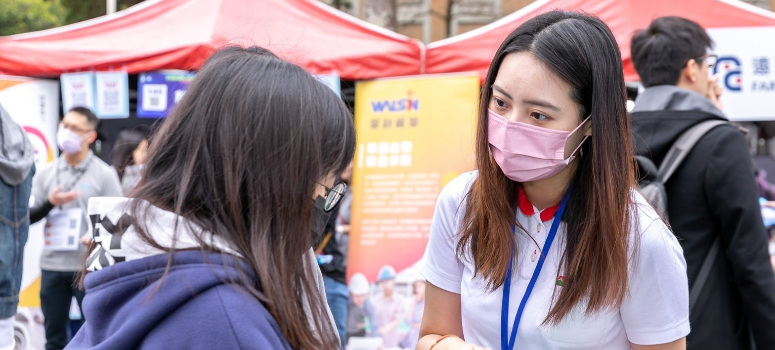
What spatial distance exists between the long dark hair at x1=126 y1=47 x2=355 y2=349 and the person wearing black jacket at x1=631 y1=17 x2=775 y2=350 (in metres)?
1.62

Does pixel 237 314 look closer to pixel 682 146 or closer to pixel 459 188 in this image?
pixel 459 188

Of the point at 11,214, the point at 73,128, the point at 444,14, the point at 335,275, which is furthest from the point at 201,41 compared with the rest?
the point at 444,14

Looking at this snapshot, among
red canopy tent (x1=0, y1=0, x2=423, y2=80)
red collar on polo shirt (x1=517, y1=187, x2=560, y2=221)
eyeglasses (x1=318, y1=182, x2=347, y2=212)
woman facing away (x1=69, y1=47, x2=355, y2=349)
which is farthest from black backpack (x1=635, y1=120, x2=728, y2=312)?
red canopy tent (x1=0, y1=0, x2=423, y2=80)

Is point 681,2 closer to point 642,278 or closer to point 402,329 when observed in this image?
point 402,329

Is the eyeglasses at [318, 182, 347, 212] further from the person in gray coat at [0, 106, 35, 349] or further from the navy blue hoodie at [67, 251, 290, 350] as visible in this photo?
the person in gray coat at [0, 106, 35, 349]

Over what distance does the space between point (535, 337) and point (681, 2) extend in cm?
454

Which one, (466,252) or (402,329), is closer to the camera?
(466,252)

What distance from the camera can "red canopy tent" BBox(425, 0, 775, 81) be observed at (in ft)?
18.3

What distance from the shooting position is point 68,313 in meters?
5.98

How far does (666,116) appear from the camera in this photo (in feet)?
9.70

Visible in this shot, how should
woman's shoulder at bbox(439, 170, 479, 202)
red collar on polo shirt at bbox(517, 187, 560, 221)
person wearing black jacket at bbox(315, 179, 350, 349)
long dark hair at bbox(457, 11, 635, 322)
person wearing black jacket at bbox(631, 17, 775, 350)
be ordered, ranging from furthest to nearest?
person wearing black jacket at bbox(315, 179, 350, 349), person wearing black jacket at bbox(631, 17, 775, 350), woman's shoulder at bbox(439, 170, 479, 202), red collar on polo shirt at bbox(517, 187, 560, 221), long dark hair at bbox(457, 11, 635, 322)

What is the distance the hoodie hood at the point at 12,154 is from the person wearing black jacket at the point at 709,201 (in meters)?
2.44

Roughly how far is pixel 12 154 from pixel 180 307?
8.75 ft

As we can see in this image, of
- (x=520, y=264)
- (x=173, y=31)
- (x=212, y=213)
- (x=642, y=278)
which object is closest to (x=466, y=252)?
(x=520, y=264)
